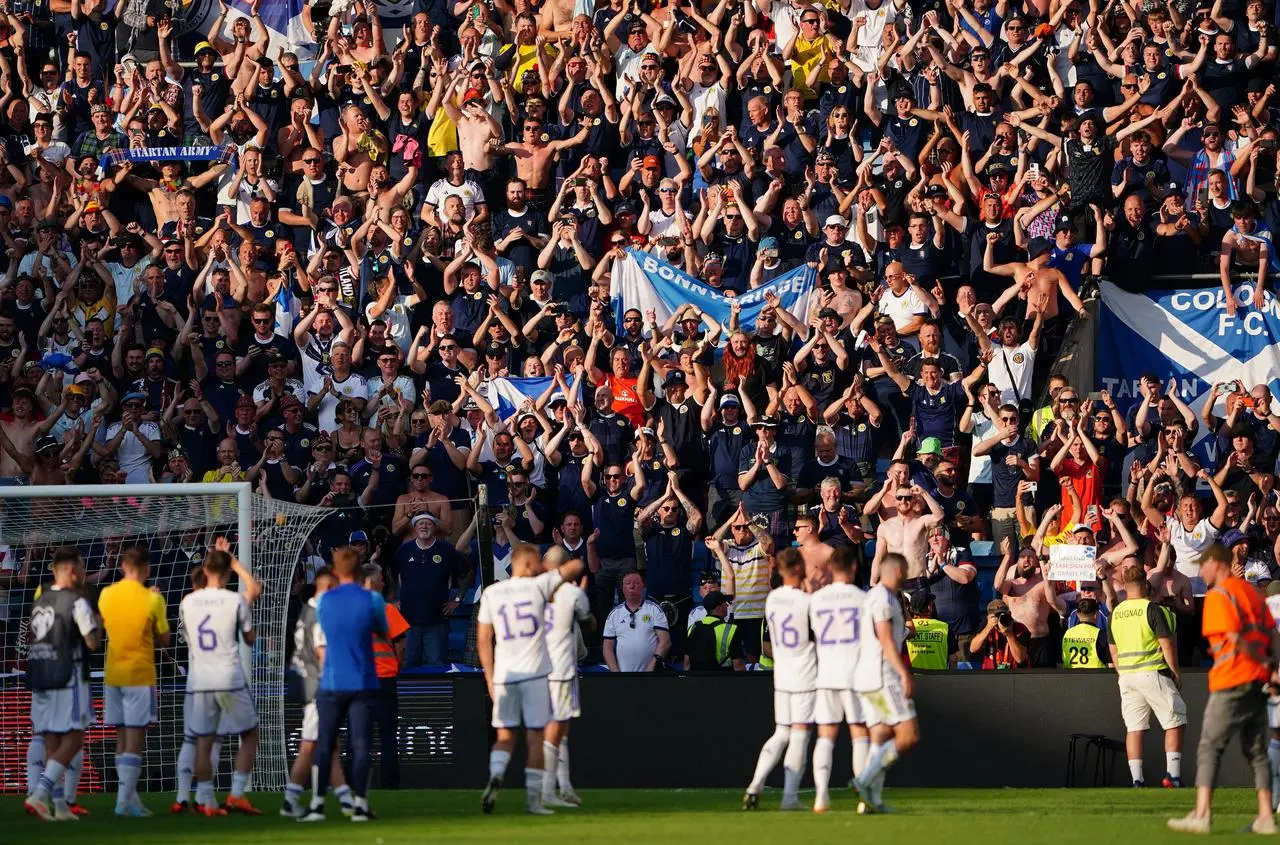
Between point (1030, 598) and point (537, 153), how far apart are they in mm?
9770

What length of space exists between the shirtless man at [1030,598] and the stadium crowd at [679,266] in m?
0.06

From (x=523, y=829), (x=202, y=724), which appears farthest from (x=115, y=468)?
(x=523, y=829)

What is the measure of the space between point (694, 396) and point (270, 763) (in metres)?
6.59

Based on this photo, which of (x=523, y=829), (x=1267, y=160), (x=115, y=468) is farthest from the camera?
(x=1267, y=160)

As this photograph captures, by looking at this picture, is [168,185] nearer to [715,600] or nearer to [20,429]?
[20,429]

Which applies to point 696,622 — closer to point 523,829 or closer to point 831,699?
point 831,699

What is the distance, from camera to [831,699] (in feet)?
48.3

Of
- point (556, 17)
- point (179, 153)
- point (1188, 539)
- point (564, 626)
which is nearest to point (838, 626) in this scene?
point (564, 626)

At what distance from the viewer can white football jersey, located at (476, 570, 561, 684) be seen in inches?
574

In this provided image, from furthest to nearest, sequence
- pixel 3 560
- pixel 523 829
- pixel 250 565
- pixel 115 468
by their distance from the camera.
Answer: pixel 115 468 < pixel 3 560 < pixel 250 565 < pixel 523 829

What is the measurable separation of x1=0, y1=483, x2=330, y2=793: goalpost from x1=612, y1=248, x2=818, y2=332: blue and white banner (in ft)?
18.7

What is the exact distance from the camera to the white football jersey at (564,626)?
15086 mm

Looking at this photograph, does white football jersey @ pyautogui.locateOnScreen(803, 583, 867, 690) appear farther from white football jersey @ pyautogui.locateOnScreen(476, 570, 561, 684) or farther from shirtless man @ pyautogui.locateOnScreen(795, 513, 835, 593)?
white football jersey @ pyautogui.locateOnScreen(476, 570, 561, 684)

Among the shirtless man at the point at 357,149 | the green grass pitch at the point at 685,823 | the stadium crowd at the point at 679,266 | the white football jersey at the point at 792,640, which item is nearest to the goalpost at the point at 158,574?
the stadium crowd at the point at 679,266
